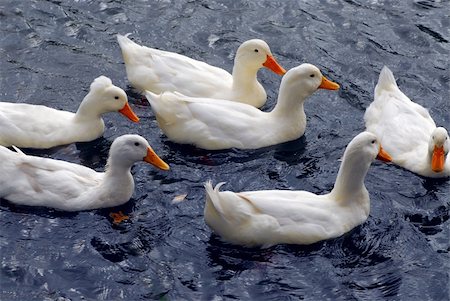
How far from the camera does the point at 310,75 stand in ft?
36.5

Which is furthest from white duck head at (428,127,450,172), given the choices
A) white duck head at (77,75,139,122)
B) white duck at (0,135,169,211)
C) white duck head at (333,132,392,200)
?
white duck head at (77,75,139,122)

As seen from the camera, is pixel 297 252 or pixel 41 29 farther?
pixel 41 29

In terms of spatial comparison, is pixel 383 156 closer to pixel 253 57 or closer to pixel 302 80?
pixel 302 80

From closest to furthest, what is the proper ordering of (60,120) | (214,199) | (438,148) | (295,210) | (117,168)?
(214,199)
(295,210)
(117,168)
(438,148)
(60,120)

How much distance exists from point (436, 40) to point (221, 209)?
604cm

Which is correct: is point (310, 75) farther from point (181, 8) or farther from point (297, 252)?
point (181, 8)

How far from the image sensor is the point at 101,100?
11.0 meters

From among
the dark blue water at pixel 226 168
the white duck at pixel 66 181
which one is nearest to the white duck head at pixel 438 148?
the dark blue water at pixel 226 168

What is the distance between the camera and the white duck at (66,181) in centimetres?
964

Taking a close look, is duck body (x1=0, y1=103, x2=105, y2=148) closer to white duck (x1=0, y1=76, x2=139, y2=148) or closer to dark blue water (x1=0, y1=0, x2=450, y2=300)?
white duck (x1=0, y1=76, x2=139, y2=148)

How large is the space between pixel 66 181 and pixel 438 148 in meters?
4.18

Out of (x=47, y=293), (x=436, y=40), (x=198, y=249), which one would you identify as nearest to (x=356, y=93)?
(x=436, y=40)

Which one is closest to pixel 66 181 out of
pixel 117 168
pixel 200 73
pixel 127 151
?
pixel 117 168

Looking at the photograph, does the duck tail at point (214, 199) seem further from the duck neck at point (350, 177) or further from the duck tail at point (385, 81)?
the duck tail at point (385, 81)
